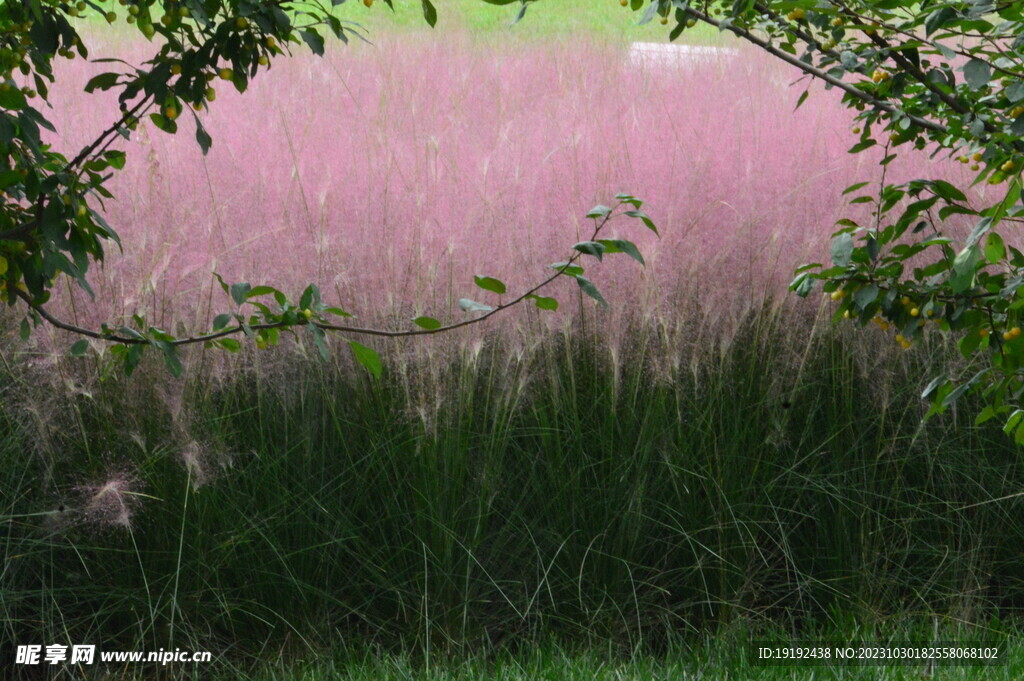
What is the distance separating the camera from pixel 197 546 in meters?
2.42

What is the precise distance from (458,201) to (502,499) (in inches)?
34.6

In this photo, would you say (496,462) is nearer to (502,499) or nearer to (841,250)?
(502,499)

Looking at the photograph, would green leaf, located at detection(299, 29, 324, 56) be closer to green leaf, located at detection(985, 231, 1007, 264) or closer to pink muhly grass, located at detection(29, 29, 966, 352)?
green leaf, located at detection(985, 231, 1007, 264)

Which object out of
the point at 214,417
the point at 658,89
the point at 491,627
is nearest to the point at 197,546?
the point at 214,417

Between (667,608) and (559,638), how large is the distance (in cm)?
28

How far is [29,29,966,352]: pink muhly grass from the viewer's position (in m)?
2.67

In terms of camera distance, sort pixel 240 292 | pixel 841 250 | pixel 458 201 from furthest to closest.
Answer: pixel 458 201, pixel 841 250, pixel 240 292

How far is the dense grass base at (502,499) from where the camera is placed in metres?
2.45

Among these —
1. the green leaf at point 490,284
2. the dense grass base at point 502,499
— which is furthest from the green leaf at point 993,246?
the dense grass base at point 502,499

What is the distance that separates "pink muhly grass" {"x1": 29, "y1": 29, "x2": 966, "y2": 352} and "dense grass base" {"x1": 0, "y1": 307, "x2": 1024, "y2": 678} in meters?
0.20

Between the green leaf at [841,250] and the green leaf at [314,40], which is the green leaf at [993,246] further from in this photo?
the green leaf at [314,40]

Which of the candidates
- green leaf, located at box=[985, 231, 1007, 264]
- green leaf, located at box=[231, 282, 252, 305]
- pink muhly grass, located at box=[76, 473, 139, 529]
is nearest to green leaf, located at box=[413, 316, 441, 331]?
green leaf, located at box=[231, 282, 252, 305]

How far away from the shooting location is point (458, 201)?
2.93 m

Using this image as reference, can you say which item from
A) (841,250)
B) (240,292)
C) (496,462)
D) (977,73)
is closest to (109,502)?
(496,462)
